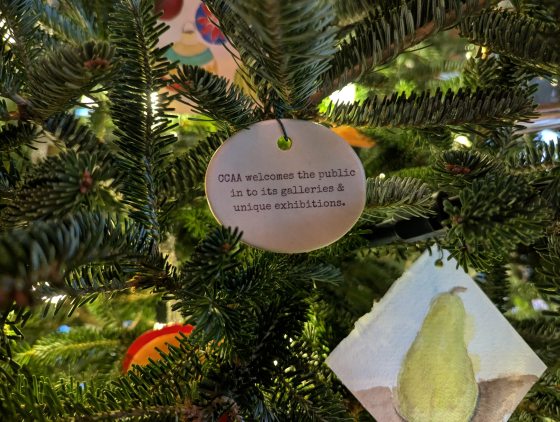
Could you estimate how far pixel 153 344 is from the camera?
574 mm

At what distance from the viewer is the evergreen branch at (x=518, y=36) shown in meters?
0.39

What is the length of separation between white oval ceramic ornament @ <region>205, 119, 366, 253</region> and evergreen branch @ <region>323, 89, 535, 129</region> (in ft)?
0.21

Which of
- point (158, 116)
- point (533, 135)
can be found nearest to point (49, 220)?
point (158, 116)

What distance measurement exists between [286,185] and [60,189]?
190 mm

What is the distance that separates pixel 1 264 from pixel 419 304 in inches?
16.5

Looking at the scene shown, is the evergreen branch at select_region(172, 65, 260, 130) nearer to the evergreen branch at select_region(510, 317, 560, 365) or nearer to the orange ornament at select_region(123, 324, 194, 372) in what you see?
the orange ornament at select_region(123, 324, 194, 372)

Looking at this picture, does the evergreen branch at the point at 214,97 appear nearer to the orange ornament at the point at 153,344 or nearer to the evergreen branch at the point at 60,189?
the evergreen branch at the point at 60,189

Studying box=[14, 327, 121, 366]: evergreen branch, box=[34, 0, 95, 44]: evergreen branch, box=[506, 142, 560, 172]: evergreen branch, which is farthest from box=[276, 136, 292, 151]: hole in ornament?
box=[14, 327, 121, 366]: evergreen branch

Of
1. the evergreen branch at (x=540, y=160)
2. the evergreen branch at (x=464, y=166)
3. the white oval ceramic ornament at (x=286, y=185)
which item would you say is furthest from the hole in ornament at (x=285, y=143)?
the evergreen branch at (x=540, y=160)

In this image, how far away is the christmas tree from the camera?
0.29 meters

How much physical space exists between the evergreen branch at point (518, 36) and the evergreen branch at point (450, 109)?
3 cm

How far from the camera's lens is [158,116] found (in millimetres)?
408

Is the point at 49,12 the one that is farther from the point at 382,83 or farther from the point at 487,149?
the point at 487,149

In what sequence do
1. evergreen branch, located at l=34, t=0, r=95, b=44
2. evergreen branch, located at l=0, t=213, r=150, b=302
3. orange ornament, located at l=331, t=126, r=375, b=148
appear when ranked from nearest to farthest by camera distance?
evergreen branch, located at l=0, t=213, r=150, b=302 < evergreen branch, located at l=34, t=0, r=95, b=44 < orange ornament, located at l=331, t=126, r=375, b=148
